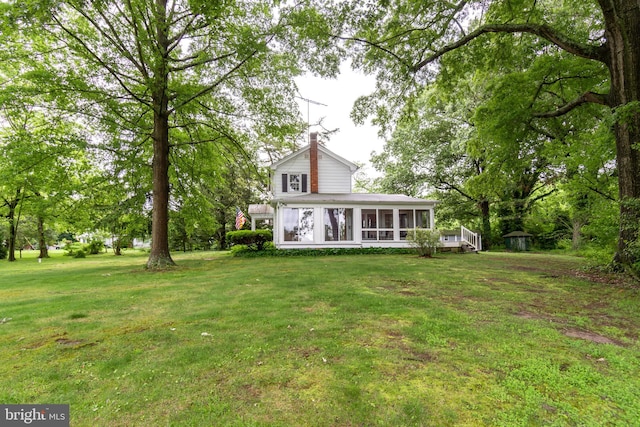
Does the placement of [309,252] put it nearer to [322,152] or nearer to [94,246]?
[322,152]

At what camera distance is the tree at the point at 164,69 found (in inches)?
346

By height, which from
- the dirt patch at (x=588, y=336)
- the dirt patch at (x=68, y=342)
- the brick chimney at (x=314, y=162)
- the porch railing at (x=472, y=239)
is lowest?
the dirt patch at (x=588, y=336)

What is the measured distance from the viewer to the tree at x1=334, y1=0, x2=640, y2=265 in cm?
697

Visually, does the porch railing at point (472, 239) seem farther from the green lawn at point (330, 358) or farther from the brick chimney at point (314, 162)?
the green lawn at point (330, 358)

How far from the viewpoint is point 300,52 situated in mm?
9750

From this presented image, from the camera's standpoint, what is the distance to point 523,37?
10.3 meters

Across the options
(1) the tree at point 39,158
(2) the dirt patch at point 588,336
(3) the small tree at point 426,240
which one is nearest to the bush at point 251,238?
(1) the tree at point 39,158

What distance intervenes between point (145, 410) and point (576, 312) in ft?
18.4

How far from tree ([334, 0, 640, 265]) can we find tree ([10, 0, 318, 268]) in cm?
218

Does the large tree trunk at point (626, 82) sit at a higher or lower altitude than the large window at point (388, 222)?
higher

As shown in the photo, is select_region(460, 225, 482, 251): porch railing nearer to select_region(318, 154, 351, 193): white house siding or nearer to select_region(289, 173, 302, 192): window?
select_region(318, 154, 351, 193): white house siding

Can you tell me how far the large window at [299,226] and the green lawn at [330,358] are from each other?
10265mm

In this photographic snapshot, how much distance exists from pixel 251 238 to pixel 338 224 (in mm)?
4834

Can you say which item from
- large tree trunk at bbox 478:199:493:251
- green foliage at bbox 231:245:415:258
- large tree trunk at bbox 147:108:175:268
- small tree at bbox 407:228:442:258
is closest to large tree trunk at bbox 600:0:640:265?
small tree at bbox 407:228:442:258
